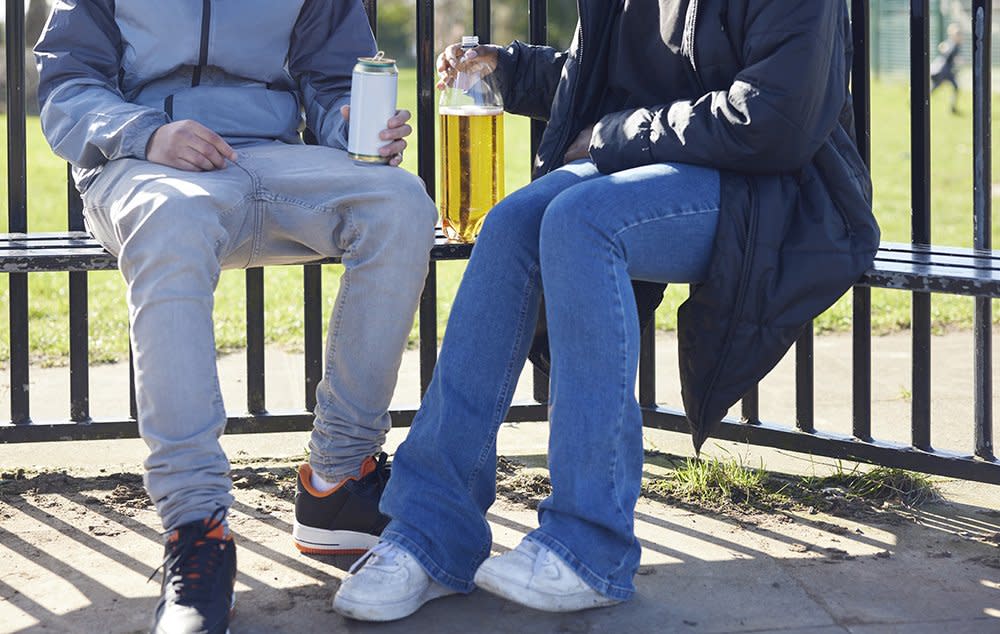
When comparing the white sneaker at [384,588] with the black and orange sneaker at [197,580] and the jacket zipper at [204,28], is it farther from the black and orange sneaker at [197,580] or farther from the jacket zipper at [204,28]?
the jacket zipper at [204,28]

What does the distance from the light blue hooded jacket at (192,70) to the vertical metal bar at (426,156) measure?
32cm

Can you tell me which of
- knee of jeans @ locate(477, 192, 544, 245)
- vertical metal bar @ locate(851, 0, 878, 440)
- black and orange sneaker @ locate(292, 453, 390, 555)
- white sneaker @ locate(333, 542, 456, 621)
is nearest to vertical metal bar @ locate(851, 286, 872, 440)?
vertical metal bar @ locate(851, 0, 878, 440)

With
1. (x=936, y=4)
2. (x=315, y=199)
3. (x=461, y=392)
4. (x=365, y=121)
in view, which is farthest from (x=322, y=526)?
(x=936, y=4)

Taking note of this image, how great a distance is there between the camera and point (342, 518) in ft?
10.5

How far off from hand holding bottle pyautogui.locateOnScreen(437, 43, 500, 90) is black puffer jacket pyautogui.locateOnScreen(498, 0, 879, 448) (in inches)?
24.1

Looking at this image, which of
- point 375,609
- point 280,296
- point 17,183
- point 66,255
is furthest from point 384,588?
point 280,296

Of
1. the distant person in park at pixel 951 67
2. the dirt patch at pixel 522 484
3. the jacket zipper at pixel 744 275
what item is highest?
the distant person in park at pixel 951 67

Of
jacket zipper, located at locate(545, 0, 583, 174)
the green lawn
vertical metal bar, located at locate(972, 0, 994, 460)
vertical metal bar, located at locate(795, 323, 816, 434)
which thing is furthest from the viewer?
the green lawn

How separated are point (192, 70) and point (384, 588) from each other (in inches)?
60.8

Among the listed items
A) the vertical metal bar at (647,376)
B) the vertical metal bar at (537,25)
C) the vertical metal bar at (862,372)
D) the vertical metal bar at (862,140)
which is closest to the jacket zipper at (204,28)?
the vertical metal bar at (537,25)

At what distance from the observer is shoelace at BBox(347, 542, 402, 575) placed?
2840 millimetres

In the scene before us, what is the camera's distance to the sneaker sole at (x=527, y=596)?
8.93 ft

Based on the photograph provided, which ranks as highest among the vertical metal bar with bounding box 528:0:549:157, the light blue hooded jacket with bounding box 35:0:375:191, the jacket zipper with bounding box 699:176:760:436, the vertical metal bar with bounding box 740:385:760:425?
the vertical metal bar with bounding box 528:0:549:157

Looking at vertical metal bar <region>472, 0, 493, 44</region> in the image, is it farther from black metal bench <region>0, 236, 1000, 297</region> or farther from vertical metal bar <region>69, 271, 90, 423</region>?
vertical metal bar <region>69, 271, 90, 423</region>
